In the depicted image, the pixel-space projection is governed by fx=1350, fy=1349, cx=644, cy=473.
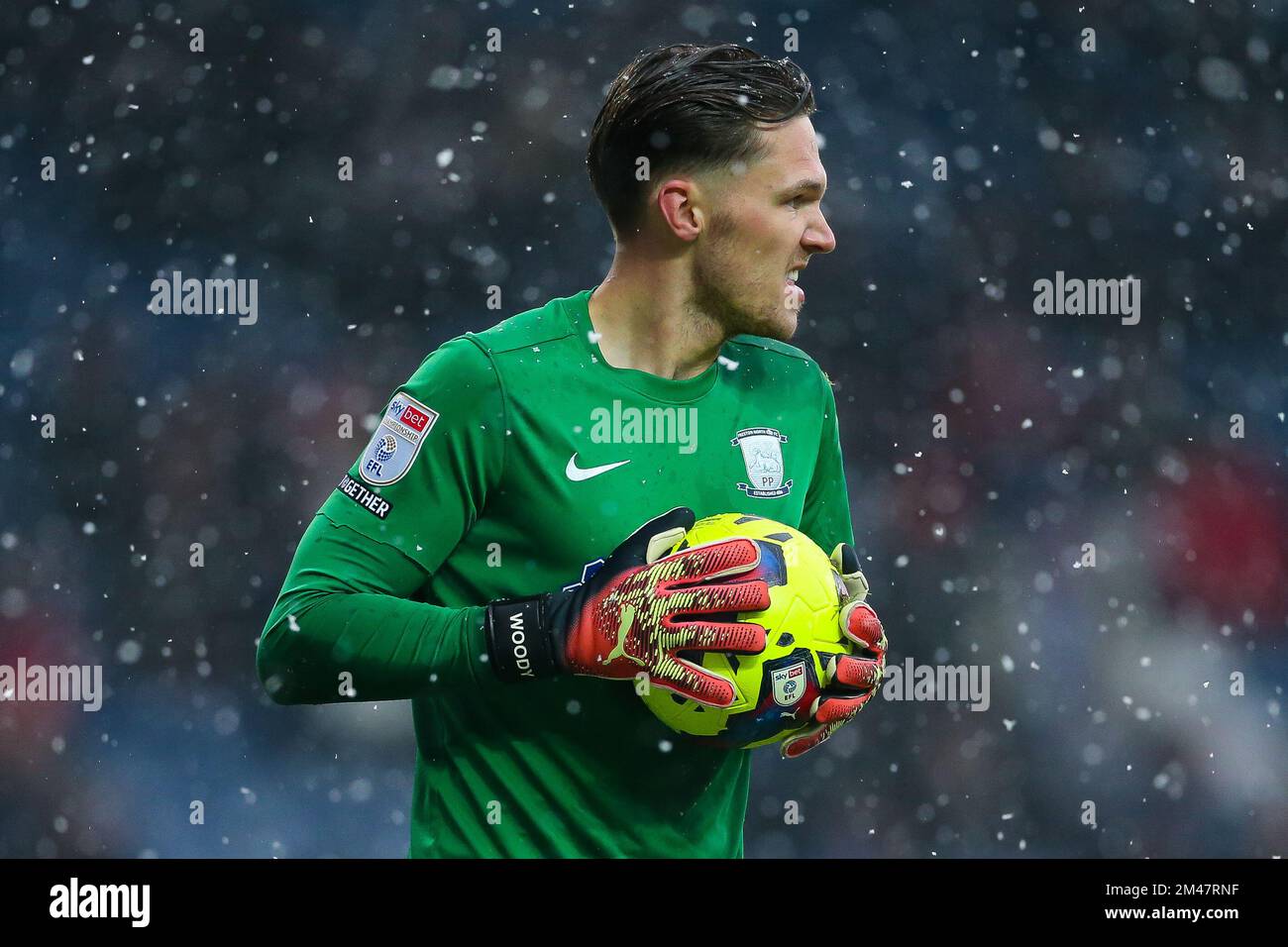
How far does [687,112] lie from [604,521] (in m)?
0.89

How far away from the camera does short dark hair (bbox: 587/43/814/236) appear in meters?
2.84

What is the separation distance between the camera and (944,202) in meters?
7.32

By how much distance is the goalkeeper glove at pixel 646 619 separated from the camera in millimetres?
2445

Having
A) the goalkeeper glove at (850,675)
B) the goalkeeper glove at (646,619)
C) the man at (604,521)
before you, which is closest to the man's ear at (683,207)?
the man at (604,521)

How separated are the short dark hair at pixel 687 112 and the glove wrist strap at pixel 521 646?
0.93m

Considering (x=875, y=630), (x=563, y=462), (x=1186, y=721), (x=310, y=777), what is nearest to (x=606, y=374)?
(x=563, y=462)

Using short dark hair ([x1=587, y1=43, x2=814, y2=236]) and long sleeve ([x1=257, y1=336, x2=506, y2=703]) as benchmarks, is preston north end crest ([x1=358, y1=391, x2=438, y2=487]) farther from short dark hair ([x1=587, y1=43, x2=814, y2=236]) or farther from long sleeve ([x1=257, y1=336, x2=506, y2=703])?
short dark hair ([x1=587, y1=43, x2=814, y2=236])

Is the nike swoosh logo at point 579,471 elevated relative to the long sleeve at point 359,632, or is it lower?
elevated

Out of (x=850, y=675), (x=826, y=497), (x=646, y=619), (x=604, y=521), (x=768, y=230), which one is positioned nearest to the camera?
(x=646, y=619)

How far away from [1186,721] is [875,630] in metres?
5.34

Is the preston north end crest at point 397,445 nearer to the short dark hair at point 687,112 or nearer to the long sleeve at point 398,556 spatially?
the long sleeve at point 398,556

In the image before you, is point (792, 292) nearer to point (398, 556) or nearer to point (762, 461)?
point (762, 461)

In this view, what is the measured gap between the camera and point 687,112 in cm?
285

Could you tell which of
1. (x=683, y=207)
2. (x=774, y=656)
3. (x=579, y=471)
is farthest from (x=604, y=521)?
(x=683, y=207)
